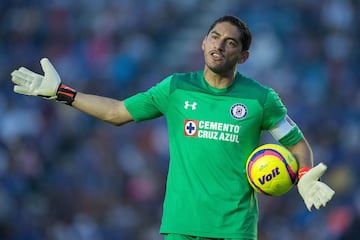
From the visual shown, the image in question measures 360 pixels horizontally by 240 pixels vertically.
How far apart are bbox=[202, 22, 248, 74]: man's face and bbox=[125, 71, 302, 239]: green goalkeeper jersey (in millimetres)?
160

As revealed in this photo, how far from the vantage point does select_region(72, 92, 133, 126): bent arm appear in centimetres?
830

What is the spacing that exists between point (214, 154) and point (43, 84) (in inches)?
48.9

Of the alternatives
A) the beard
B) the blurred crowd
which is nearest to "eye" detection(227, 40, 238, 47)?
the beard

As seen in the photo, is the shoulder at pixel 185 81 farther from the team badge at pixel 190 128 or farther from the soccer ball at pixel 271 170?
the soccer ball at pixel 271 170

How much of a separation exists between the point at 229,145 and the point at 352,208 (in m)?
6.54

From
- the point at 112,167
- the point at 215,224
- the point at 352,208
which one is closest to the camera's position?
the point at 215,224

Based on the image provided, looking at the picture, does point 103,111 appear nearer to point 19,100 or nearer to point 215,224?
point 215,224

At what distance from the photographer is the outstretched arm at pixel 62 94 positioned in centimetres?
828

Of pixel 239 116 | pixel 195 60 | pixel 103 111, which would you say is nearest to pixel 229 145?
pixel 239 116

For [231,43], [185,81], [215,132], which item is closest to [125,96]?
[185,81]

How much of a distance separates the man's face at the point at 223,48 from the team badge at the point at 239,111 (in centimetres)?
24

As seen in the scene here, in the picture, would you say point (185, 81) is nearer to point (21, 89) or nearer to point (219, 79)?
point (219, 79)

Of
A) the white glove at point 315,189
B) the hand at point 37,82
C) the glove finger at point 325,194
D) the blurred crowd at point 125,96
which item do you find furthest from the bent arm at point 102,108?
the blurred crowd at point 125,96

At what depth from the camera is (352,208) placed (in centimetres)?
1428
